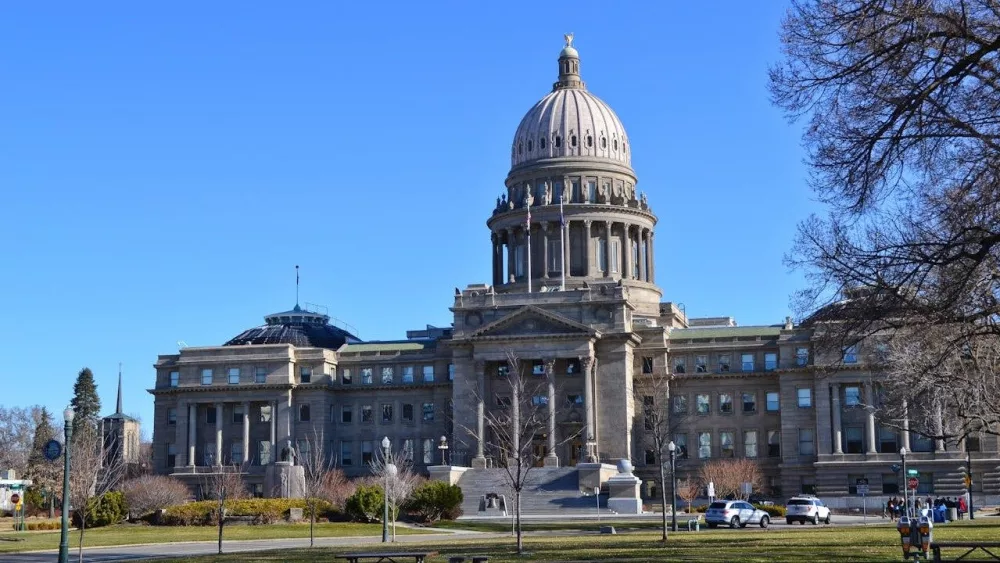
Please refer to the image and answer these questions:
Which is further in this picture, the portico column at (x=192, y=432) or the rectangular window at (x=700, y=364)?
the portico column at (x=192, y=432)

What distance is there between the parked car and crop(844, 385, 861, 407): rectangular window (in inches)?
1654

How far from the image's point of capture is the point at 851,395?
110 meters

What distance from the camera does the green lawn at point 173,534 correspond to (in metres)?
62.5

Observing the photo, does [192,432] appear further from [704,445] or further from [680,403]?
[704,445]

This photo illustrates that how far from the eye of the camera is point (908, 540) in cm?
3512

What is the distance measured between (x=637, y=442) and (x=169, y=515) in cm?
4371

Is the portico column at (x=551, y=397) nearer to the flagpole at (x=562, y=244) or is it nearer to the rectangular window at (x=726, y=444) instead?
the flagpole at (x=562, y=244)

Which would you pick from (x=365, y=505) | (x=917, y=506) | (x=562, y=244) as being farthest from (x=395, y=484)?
(x=562, y=244)

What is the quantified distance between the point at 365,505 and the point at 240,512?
762cm

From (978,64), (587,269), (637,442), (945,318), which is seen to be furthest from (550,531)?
(587,269)

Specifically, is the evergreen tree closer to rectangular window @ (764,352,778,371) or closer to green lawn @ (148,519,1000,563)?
rectangular window @ (764,352,778,371)

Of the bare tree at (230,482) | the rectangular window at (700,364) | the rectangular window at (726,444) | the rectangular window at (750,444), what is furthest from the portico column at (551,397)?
the bare tree at (230,482)

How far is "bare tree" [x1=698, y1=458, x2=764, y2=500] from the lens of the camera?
4001 inches

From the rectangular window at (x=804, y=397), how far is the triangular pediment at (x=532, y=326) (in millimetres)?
17304
